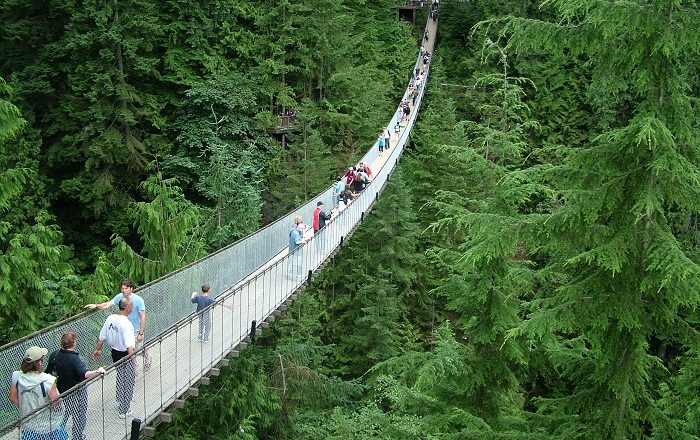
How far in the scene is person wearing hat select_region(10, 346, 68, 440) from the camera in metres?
4.94

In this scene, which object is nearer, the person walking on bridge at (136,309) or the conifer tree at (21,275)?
the person walking on bridge at (136,309)

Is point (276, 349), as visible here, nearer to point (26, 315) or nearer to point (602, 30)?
point (26, 315)

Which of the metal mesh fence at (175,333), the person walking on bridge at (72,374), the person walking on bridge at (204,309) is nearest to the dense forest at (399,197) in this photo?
the metal mesh fence at (175,333)

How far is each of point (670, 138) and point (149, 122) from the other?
18.1 meters

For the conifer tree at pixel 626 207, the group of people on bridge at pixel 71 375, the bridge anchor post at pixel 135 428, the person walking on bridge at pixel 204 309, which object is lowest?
the bridge anchor post at pixel 135 428

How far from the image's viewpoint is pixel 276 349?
15219 mm

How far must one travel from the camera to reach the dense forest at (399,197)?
5.20 metres

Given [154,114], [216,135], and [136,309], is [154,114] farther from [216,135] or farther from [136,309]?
[136,309]

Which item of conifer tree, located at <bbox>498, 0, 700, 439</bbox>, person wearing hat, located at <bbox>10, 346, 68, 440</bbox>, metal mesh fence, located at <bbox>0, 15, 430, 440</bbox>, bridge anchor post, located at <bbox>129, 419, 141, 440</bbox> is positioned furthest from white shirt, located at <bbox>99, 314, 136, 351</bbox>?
conifer tree, located at <bbox>498, 0, 700, 439</bbox>

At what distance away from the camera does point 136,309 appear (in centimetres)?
665

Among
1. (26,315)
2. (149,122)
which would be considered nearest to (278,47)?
(149,122)

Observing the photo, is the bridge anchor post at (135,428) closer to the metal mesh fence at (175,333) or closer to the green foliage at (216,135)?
the metal mesh fence at (175,333)

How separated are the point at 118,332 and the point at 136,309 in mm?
539

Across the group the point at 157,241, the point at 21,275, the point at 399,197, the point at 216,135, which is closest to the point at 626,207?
the point at 21,275
